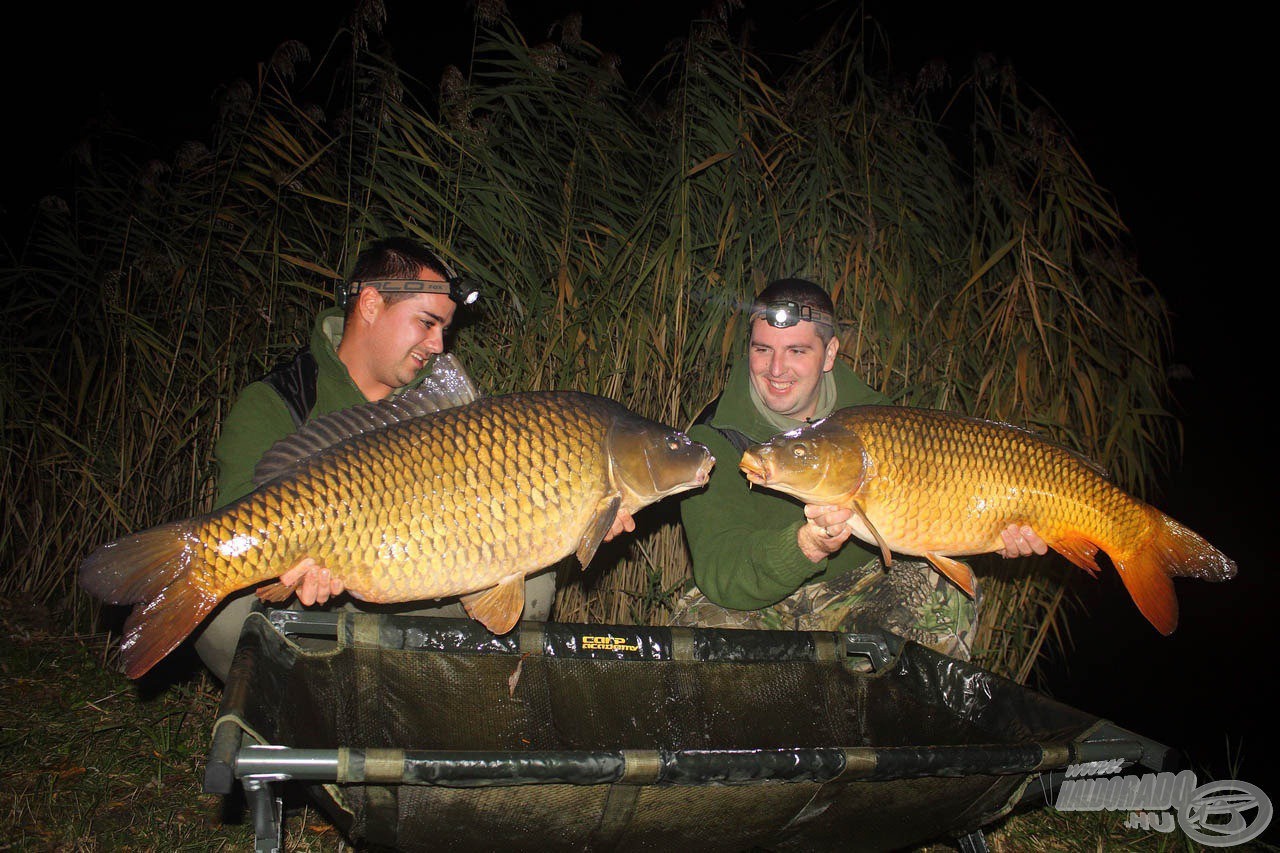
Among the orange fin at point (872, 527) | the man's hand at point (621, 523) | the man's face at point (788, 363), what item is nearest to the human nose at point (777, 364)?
the man's face at point (788, 363)

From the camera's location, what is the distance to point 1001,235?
2736 millimetres

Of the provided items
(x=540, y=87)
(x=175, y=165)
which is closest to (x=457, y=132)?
(x=540, y=87)

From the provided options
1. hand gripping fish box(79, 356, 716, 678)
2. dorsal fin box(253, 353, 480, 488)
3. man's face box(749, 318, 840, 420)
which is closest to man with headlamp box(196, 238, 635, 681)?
dorsal fin box(253, 353, 480, 488)

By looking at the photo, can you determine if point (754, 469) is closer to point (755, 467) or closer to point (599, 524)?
point (755, 467)

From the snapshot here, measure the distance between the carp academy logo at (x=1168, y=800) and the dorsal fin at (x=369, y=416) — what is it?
4.20 ft

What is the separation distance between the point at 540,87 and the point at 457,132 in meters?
0.34

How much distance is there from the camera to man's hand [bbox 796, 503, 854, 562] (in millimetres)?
1674

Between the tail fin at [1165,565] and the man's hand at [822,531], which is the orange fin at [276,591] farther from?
the tail fin at [1165,565]

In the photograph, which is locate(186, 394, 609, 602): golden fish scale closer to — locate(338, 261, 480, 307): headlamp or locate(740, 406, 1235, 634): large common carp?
locate(740, 406, 1235, 634): large common carp

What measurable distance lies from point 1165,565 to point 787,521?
0.84 meters

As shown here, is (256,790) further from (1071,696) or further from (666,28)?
(666,28)

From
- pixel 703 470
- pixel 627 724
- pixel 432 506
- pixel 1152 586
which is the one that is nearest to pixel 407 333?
pixel 432 506

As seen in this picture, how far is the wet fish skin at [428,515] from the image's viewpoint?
1311mm

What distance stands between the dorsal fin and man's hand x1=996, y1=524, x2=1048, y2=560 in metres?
1.16
